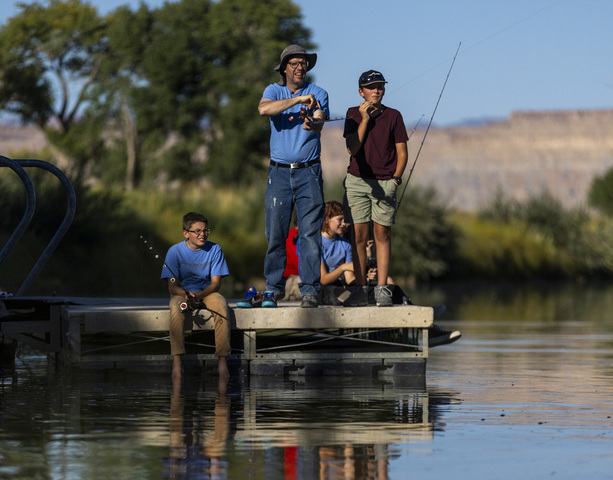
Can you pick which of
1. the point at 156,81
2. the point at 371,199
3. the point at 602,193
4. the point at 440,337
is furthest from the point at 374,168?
the point at 602,193

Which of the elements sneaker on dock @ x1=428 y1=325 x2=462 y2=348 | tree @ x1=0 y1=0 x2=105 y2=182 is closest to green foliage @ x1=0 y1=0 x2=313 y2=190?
tree @ x1=0 y1=0 x2=105 y2=182

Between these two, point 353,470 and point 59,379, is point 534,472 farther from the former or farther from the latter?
point 59,379

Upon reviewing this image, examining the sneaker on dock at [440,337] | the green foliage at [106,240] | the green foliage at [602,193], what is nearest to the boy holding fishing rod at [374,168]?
the sneaker on dock at [440,337]

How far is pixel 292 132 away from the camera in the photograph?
418 inches

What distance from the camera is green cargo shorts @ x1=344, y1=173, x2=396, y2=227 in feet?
35.6

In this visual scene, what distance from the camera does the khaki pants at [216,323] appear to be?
1055 cm

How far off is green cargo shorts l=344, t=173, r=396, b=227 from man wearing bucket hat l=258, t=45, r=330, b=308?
31 centimetres

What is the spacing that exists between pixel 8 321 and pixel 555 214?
141ft

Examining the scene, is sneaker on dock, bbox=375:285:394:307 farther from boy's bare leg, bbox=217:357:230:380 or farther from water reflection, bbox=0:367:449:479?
boy's bare leg, bbox=217:357:230:380

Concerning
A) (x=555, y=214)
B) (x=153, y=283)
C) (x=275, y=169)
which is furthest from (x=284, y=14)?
(x=275, y=169)

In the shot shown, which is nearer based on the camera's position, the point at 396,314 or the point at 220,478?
the point at 220,478

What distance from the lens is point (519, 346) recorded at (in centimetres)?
1521

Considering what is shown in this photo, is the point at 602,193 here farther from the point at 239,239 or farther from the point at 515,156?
the point at 515,156

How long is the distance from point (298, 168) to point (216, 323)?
138cm
